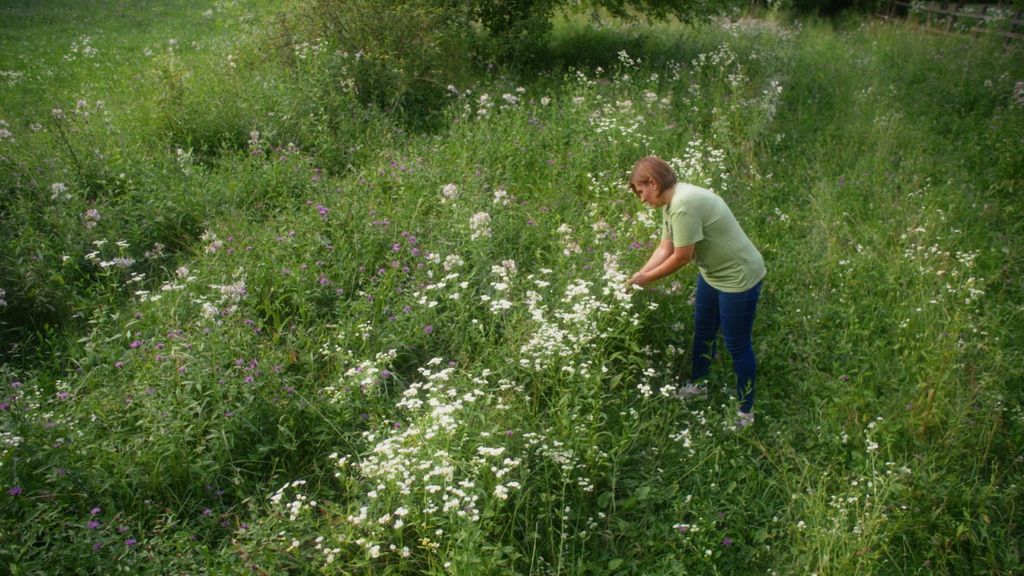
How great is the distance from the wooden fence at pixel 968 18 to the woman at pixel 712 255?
38.9ft

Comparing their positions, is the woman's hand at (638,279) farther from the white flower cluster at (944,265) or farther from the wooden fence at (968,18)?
the wooden fence at (968,18)

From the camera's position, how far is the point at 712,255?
4.49 m

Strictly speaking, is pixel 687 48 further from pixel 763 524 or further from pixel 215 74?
pixel 763 524

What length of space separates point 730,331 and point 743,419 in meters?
0.56

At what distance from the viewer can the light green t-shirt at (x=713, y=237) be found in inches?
171

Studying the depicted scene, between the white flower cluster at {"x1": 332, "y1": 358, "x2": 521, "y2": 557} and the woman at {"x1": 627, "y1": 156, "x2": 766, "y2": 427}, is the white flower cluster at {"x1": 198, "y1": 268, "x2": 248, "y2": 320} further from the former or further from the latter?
the woman at {"x1": 627, "y1": 156, "x2": 766, "y2": 427}

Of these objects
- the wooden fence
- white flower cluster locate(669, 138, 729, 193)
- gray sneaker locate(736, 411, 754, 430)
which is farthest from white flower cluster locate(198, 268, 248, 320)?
the wooden fence

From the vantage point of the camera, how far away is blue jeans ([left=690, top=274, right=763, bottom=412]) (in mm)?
4551

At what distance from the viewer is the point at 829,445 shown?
4.42m

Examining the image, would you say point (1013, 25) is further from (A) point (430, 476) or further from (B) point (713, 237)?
(A) point (430, 476)

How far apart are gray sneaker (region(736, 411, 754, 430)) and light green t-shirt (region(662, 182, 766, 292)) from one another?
0.78 meters

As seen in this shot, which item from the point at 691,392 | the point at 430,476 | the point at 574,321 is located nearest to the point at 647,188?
the point at 574,321

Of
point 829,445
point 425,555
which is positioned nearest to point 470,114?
point 829,445

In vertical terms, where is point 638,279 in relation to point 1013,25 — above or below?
below
